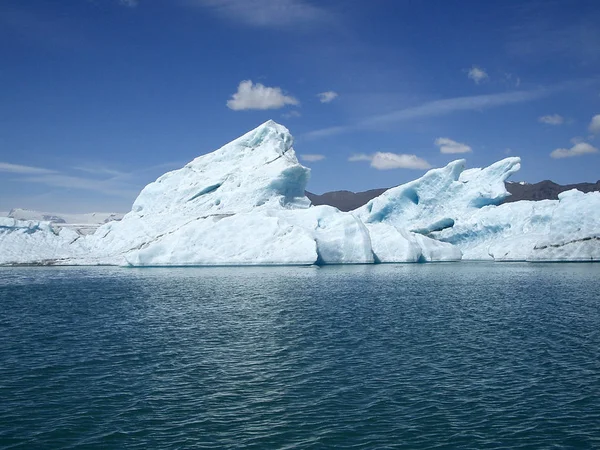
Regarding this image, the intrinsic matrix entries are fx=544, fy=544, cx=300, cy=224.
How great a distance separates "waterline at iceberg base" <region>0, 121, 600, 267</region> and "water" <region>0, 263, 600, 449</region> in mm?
23638

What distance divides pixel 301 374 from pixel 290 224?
36647 millimetres

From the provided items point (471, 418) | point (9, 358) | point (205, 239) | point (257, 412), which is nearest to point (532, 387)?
point (471, 418)

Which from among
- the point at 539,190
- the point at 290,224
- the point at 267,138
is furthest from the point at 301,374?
the point at 539,190

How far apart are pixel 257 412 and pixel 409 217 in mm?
57806

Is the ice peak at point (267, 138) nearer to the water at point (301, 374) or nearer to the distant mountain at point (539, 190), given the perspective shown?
the water at point (301, 374)

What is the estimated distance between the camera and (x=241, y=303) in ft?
82.5

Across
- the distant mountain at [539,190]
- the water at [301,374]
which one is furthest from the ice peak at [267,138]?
the distant mountain at [539,190]

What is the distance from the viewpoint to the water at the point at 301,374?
30.2 ft

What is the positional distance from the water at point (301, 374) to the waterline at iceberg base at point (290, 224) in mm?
23638

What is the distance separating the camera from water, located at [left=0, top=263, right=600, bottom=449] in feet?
30.2

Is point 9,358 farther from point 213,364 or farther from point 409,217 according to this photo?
point 409,217

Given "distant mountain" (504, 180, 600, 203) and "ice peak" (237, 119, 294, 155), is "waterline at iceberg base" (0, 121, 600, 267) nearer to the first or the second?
"ice peak" (237, 119, 294, 155)

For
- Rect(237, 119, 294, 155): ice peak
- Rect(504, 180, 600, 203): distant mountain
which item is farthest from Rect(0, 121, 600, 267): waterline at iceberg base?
Rect(504, 180, 600, 203): distant mountain

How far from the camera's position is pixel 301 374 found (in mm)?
12852
